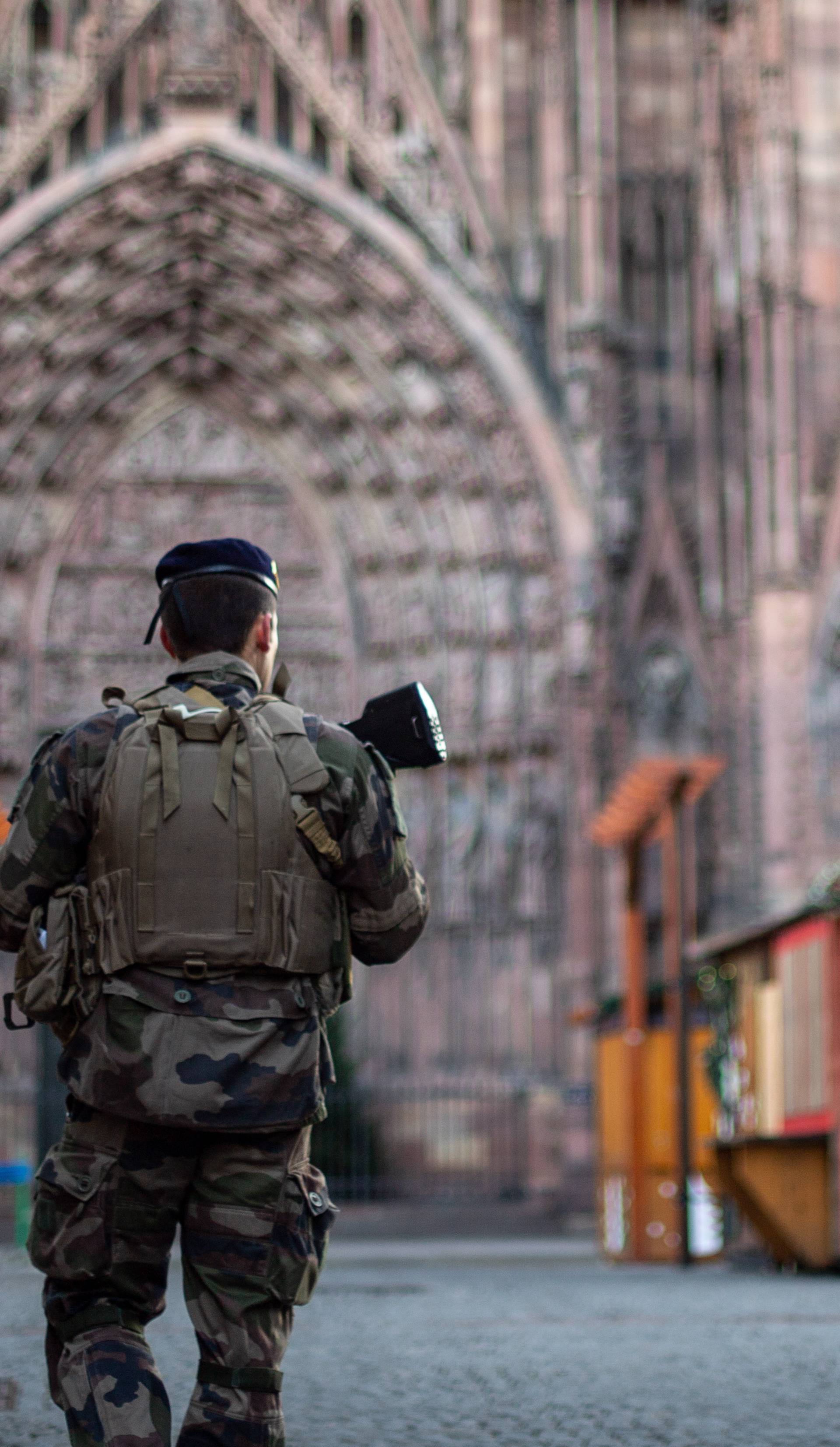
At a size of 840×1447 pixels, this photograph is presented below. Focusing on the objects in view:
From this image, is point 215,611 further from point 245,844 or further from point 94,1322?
point 94,1322

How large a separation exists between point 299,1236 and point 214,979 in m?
0.36

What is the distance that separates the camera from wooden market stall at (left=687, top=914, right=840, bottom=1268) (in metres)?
11.4

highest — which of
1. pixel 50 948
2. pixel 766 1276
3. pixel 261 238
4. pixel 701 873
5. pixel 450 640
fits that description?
pixel 261 238

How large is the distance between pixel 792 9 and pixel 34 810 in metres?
19.2

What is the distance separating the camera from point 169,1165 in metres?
3.28

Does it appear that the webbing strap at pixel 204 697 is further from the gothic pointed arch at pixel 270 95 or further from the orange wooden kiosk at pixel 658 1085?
the gothic pointed arch at pixel 270 95

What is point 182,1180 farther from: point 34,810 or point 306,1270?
point 34,810

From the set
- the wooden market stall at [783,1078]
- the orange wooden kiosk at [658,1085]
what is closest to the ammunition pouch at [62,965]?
the wooden market stall at [783,1078]

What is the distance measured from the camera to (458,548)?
21.8 m

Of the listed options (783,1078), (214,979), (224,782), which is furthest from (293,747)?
(783,1078)

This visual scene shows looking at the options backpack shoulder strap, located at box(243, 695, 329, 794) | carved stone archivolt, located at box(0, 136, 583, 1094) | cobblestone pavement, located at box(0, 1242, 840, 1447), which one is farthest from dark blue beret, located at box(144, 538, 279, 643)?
carved stone archivolt, located at box(0, 136, 583, 1094)

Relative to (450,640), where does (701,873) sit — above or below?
below

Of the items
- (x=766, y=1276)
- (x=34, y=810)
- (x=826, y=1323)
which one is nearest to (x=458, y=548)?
(x=766, y=1276)

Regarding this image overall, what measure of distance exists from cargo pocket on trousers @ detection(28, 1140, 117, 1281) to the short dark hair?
751mm
